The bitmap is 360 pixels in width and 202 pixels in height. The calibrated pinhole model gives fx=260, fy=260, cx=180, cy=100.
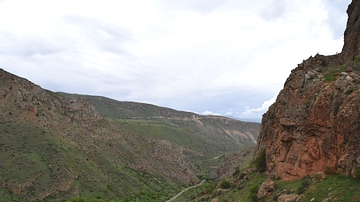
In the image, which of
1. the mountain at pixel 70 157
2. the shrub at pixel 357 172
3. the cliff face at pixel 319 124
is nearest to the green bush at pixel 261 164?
the cliff face at pixel 319 124

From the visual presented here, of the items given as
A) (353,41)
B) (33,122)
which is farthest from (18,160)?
(353,41)

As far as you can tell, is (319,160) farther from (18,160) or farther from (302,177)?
(18,160)

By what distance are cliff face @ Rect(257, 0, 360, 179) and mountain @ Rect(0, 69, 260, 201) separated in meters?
52.0

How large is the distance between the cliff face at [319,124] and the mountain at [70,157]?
52.0m

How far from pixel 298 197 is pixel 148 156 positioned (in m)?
99.0

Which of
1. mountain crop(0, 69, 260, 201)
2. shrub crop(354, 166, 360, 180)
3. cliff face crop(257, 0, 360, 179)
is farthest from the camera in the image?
mountain crop(0, 69, 260, 201)

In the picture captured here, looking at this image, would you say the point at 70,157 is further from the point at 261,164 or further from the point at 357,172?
the point at 357,172

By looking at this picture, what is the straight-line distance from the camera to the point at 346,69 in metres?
23.9

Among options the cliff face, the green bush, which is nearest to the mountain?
the green bush

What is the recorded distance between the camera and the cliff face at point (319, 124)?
19578 mm

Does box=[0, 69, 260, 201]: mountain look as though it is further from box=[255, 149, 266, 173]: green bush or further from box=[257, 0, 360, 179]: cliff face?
box=[257, 0, 360, 179]: cliff face

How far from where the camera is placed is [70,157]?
74.1 metres

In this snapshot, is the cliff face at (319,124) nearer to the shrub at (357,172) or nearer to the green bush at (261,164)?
the shrub at (357,172)

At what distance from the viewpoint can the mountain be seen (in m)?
59.8
